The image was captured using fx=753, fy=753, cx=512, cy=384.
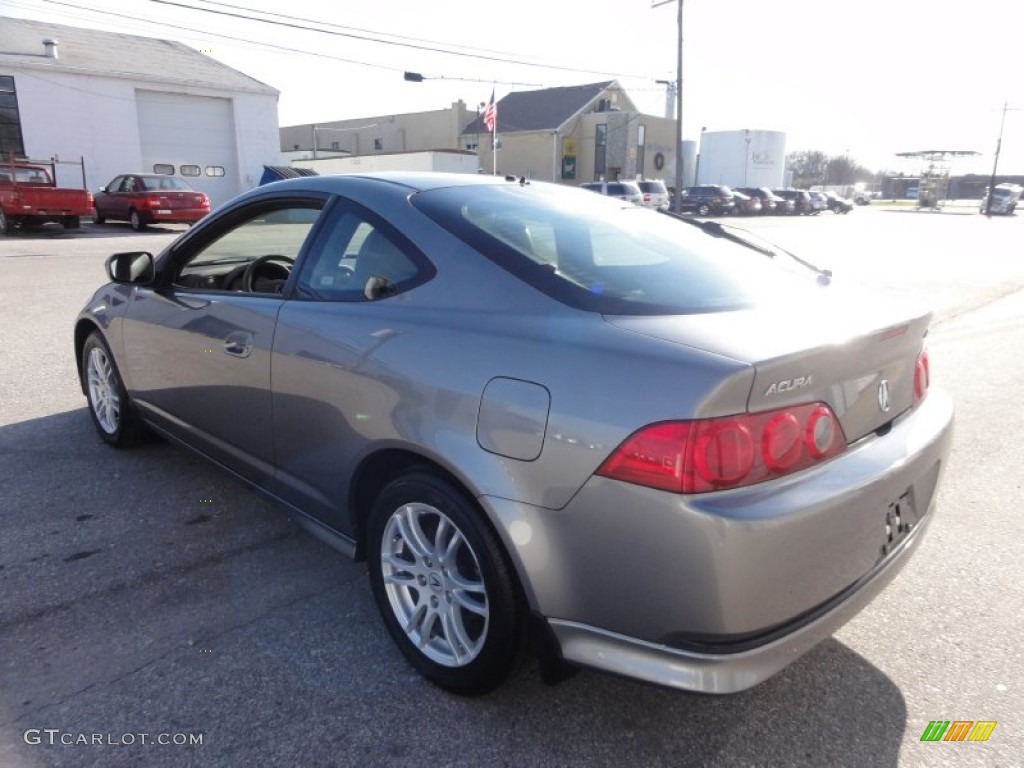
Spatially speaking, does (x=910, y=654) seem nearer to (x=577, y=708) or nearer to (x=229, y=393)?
A: (x=577, y=708)

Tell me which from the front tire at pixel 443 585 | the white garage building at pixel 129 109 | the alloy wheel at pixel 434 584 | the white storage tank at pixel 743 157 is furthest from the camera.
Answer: the white storage tank at pixel 743 157

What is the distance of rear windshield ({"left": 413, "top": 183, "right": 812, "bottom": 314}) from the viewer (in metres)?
2.30

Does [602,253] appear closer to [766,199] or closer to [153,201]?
[153,201]

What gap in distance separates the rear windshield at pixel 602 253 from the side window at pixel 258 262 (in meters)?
0.73

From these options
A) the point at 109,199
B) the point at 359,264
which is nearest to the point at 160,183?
the point at 109,199

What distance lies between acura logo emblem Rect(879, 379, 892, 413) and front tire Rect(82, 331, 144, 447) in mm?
3690

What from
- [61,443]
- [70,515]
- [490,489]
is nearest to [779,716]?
[490,489]

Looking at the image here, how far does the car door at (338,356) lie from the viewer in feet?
8.04

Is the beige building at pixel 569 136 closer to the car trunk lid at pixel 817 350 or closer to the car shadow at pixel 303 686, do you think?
the car shadow at pixel 303 686

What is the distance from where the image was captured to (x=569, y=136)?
1925 inches

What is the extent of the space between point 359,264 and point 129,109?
30655 millimetres

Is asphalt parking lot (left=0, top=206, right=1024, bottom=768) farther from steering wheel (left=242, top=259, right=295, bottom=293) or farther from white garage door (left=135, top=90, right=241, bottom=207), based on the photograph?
white garage door (left=135, top=90, right=241, bottom=207)

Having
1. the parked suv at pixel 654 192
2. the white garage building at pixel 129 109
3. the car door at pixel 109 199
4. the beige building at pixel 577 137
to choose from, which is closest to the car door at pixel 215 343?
the car door at pixel 109 199

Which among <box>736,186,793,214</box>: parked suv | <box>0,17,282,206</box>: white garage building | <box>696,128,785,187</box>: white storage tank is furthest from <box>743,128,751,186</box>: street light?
<box>0,17,282,206</box>: white garage building
